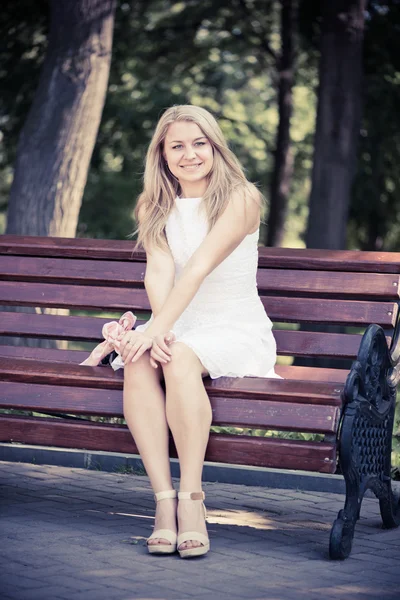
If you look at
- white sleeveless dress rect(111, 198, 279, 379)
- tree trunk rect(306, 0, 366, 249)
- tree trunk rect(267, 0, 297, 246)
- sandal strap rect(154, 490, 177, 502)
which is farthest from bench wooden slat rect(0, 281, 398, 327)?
tree trunk rect(267, 0, 297, 246)

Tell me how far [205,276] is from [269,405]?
78cm

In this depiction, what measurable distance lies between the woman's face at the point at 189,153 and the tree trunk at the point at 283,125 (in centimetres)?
992

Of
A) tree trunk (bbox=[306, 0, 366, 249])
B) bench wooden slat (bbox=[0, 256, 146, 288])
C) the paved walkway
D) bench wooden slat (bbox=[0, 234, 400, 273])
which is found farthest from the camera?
tree trunk (bbox=[306, 0, 366, 249])

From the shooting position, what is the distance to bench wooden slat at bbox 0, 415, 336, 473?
4.01m

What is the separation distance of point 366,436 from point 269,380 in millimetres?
486

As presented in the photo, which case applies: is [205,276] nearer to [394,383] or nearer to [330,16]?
[394,383]

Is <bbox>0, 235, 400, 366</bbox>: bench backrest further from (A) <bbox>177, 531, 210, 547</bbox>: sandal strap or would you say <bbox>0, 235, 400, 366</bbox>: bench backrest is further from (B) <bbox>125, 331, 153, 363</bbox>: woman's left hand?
(A) <bbox>177, 531, 210, 547</bbox>: sandal strap

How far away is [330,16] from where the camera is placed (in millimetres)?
10141

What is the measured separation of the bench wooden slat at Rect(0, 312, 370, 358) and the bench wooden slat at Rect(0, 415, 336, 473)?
92 cm

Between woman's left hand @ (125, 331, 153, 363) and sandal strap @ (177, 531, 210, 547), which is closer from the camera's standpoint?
sandal strap @ (177, 531, 210, 547)

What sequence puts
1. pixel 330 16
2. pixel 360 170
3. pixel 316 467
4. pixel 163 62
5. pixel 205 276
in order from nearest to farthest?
1. pixel 316 467
2. pixel 205 276
3. pixel 330 16
4. pixel 360 170
5. pixel 163 62

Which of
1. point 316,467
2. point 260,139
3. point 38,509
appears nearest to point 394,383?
Result: point 316,467

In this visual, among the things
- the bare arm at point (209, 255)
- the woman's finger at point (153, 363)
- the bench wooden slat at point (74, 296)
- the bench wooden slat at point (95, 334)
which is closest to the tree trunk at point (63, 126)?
the bench wooden slat at point (74, 296)

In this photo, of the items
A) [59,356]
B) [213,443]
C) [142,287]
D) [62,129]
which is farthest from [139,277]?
[62,129]
